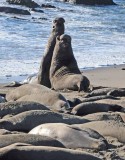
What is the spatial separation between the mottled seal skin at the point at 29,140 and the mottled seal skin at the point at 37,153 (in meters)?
0.44

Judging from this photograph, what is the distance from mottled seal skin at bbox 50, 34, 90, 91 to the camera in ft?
37.4

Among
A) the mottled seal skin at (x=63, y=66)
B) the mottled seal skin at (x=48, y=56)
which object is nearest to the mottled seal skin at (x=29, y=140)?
the mottled seal skin at (x=63, y=66)

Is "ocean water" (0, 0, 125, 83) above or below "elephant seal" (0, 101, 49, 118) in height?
below

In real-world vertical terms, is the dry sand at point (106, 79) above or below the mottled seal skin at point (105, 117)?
below

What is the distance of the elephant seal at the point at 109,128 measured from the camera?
5.57 metres

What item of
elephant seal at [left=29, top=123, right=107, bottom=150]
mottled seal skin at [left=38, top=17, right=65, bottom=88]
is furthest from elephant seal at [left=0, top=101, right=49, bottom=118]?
mottled seal skin at [left=38, top=17, right=65, bottom=88]

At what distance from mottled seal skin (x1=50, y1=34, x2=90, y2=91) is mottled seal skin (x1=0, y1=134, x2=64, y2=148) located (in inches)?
260

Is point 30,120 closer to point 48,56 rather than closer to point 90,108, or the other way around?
point 90,108

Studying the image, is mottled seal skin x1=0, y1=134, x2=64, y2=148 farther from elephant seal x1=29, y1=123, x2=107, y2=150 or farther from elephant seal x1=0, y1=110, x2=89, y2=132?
elephant seal x1=0, y1=110, x2=89, y2=132

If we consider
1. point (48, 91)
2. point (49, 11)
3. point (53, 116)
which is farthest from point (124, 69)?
point (49, 11)

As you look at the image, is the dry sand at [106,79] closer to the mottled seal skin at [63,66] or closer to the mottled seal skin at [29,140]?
the mottled seal skin at [63,66]

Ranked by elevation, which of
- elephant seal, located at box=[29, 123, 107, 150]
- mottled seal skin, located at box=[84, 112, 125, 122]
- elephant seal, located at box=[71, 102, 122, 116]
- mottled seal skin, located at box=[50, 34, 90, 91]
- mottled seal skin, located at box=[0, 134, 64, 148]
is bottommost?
mottled seal skin, located at box=[50, 34, 90, 91]

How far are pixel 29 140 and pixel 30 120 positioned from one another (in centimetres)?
125

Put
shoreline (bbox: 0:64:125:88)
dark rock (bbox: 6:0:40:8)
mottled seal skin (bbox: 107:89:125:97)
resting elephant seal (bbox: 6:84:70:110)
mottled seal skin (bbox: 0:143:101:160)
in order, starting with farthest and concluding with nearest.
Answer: dark rock (bbox: 6:0:40:8), shoreline (bbox: 0:64:125:88), mottled seal skin (bbox: 107:89:125:97), resting elephant seal (bbox: 6:84:70:110), mottled seal skin (bbox: 0:143:101:160)
